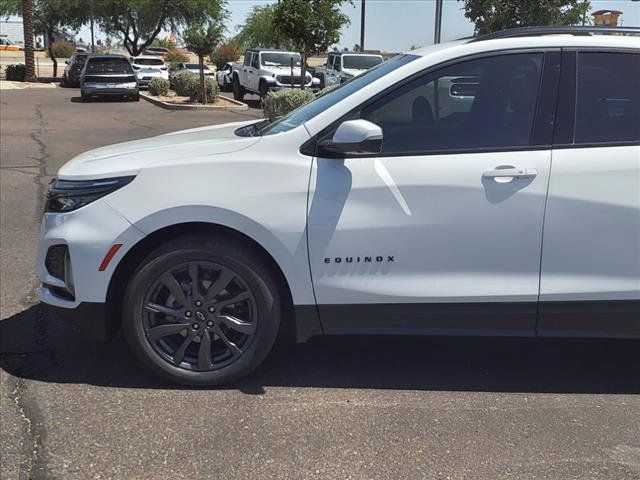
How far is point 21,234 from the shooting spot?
266 inches

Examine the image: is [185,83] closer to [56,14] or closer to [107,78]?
[107,78]

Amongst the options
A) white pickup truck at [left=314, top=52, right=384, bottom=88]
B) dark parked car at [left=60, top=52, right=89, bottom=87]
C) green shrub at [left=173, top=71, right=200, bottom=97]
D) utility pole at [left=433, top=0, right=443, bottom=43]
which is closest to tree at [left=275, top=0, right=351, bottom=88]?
white pickup truck at [left=314, top=52, right=384, bottom=88]

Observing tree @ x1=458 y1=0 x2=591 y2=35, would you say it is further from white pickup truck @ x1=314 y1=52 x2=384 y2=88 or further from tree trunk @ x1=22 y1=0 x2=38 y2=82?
tree trunk @ x1=22 y1=0 x2=38 y2=82

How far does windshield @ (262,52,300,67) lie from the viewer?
24.2 metres

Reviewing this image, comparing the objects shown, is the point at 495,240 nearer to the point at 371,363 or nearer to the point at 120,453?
the point at 371,363

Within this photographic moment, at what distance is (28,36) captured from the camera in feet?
106

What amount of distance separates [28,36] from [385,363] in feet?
109

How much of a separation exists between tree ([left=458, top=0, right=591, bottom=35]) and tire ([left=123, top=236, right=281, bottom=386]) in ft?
48.5

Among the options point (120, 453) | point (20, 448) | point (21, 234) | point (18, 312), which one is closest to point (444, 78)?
point (120, 453)

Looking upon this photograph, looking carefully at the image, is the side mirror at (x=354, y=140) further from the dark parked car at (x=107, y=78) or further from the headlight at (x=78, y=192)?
the dark parked car at (x=107, y=78)

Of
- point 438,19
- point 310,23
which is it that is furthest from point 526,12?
point 310,23

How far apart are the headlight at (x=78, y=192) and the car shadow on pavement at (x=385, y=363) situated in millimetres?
974

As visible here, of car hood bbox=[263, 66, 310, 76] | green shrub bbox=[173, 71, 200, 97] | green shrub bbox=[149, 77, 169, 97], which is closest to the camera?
green shrub bbox=[173, 71, 200, 97]

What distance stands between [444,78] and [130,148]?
182 cm
